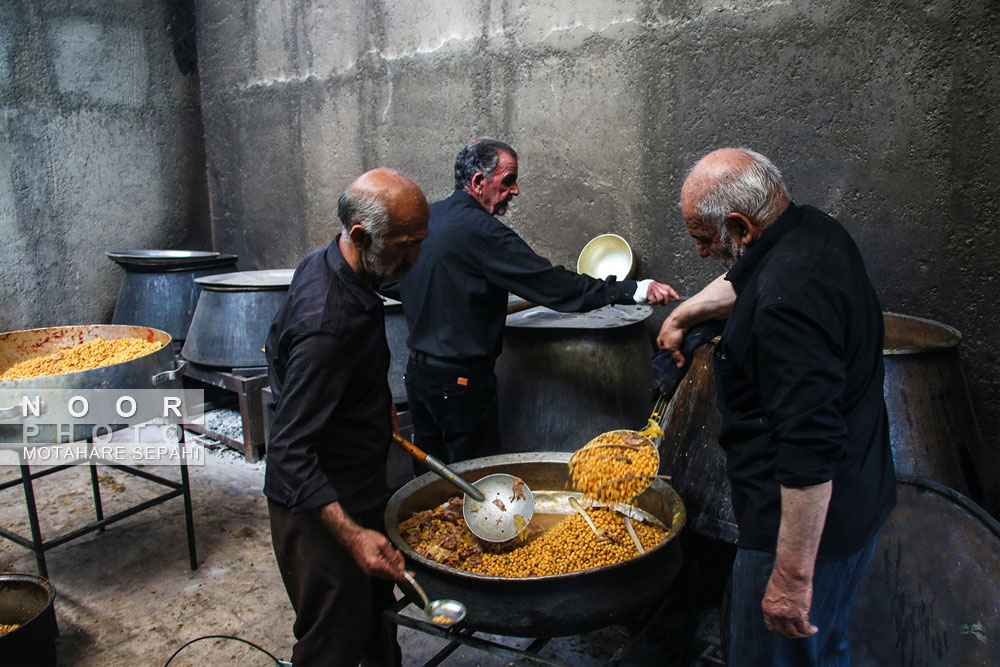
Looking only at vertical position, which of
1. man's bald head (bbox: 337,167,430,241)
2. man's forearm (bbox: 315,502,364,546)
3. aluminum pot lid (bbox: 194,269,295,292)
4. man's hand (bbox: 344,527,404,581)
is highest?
man's bald head (bbox: 337,167,430,241)

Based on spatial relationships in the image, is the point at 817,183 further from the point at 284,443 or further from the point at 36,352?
the point at 36,352

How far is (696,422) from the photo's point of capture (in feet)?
9.07

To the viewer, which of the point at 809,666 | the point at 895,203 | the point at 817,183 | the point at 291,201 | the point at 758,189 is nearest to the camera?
the point at 758,189

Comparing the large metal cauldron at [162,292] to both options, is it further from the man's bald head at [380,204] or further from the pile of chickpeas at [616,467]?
the pile of chickpeas at [616,467]

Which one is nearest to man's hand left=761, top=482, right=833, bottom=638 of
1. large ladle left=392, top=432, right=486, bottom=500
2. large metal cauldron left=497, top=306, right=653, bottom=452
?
large ladle left=392, top=432, right=486, bottom=500

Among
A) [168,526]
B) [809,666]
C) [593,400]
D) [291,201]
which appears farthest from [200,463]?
[809,666]

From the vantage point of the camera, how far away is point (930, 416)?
2.59 meters

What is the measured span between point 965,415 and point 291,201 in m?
5.72

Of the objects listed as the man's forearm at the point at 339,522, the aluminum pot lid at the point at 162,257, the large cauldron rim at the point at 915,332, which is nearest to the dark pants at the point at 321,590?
the man's forearm at the point at 339,522

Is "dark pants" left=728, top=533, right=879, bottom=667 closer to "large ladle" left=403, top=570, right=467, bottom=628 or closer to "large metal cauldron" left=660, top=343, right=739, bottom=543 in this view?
"large metal cauldron" left=660, top=343, right=739, bottom=543

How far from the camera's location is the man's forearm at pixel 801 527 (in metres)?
1.64

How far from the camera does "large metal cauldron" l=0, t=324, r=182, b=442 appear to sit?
2814 millimetres

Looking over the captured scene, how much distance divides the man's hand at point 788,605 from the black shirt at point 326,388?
1181 millimetres

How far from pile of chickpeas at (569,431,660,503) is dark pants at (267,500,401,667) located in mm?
812
